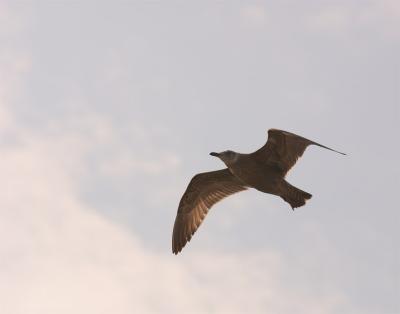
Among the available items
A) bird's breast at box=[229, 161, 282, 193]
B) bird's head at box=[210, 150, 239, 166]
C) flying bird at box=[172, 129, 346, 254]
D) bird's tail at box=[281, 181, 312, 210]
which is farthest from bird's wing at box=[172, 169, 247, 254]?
bird's tail at box=[281, 181, 312, 210]

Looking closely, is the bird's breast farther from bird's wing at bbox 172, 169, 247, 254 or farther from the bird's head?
bird's wing at bbox 172, 169, 247, 254

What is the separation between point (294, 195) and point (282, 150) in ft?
3.23

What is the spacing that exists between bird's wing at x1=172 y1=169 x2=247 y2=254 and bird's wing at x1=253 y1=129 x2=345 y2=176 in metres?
2.22

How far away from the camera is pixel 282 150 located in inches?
567

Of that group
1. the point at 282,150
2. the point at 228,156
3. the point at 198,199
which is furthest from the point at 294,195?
the point at 198,199

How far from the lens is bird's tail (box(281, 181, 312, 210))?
14.4m

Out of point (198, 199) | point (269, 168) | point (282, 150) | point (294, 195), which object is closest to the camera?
point (282, 150)

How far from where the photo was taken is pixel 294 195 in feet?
47.7

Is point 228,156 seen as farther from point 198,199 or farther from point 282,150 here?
point 198,199

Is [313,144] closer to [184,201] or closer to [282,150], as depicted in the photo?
[282,150]

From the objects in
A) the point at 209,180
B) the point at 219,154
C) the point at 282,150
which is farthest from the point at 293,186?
the point at 209,180

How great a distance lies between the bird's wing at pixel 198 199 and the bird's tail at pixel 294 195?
2.33 meters

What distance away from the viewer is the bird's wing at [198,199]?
16906 mm

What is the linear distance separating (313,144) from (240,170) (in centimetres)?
222
